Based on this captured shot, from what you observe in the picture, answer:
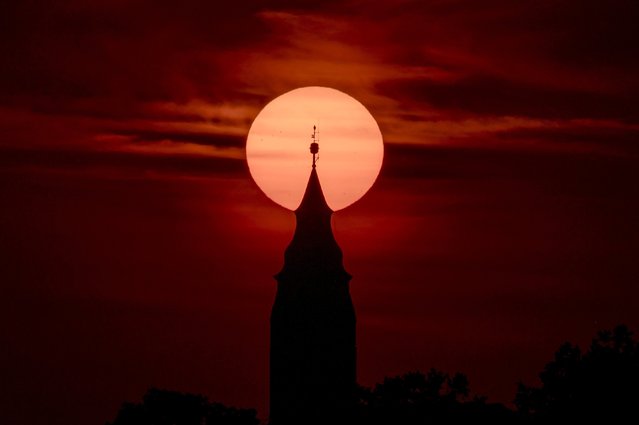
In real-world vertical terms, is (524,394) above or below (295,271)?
below

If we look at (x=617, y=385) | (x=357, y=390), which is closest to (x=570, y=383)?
(x=617, y=385)

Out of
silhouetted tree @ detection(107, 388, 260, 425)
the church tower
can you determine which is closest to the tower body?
the church tower

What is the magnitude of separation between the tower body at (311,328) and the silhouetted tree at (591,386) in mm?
10059

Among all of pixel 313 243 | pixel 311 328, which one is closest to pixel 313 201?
pixel 313 243

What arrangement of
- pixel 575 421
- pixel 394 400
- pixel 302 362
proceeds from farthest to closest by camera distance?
pixel 302 362 → pixel 394 400 → pixel 575 421

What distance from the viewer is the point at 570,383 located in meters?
92.1

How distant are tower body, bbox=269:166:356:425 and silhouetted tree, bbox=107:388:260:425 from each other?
354 inches

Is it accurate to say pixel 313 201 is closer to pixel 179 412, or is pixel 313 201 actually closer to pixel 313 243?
pixel 313 243

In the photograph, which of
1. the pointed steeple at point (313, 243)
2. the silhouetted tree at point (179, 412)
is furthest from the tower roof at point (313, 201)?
the silhouetted tree at point (179, 412)

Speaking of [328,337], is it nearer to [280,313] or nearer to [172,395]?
[280,313]

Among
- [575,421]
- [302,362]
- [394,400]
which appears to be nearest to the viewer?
[575,421]

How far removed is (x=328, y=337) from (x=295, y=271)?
276cm

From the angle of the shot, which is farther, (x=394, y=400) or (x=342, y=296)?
(x=342, y=296)

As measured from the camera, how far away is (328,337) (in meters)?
103
